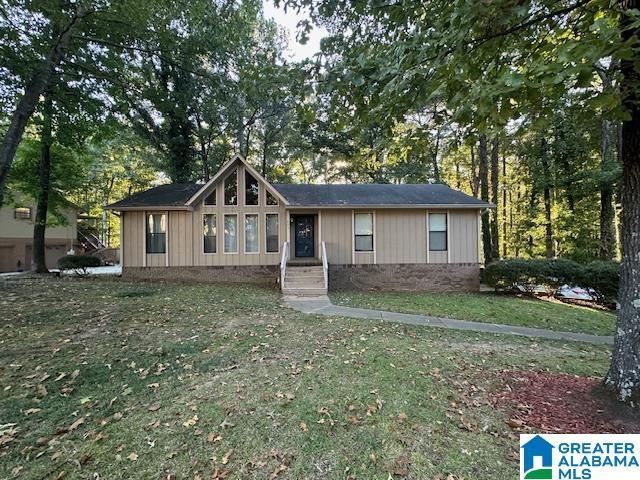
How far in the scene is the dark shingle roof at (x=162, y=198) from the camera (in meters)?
12.4

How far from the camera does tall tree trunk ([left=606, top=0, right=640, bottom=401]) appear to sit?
3.09 metres

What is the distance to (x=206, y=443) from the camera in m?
2.71

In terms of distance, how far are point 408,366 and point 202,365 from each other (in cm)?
280

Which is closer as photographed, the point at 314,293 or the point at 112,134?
the point at 314,293

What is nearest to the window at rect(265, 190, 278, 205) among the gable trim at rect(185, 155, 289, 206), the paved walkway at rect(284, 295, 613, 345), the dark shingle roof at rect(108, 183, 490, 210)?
the gable trim at rect(185, 155, 289, 206)

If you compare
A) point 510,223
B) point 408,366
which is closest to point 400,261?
point 408,366

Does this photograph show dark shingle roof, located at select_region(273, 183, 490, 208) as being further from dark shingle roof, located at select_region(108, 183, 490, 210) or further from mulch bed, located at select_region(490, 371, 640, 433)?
mulch bed, located at select_region(490, 371, 640, 433)

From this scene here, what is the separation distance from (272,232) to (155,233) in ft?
→ 15.3

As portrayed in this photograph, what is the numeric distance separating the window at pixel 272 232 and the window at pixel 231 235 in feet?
4.19

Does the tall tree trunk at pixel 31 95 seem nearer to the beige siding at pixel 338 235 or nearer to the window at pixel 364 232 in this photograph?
the beige siding at pixel 338 235

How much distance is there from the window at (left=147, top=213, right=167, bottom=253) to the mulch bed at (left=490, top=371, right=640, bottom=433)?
12.4 metres

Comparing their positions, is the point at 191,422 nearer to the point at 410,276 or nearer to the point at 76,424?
the point at 76,424

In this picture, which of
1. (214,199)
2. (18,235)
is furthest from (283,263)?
(18,235)

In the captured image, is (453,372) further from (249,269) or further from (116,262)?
(116,262)
